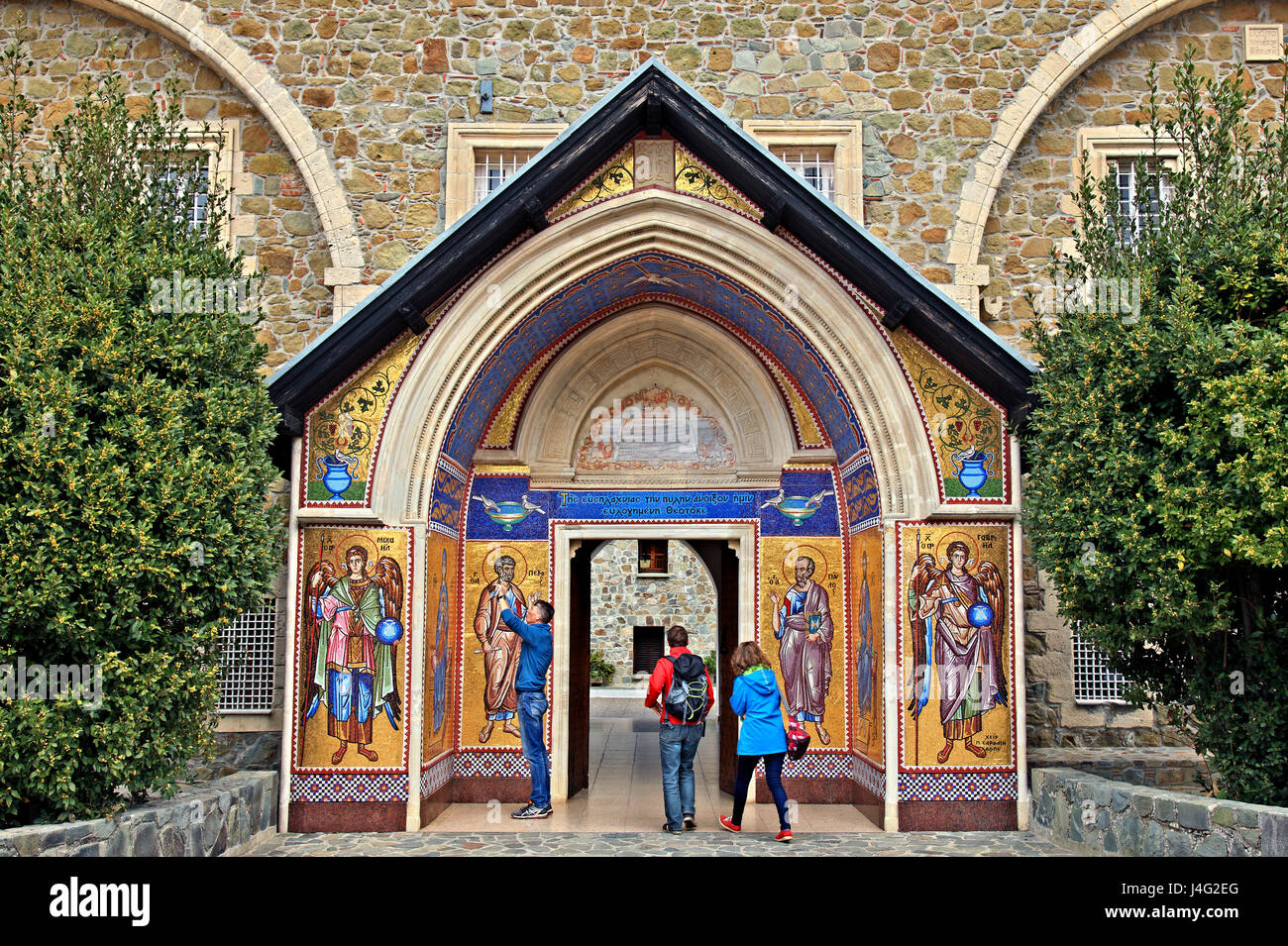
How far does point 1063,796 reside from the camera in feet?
25.3

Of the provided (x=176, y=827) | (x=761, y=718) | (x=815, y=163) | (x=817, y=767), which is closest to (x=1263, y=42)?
(x=815, y=163)

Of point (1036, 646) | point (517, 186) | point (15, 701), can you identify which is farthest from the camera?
point (1036, 646)

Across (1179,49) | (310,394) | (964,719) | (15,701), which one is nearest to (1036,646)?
(964,719)

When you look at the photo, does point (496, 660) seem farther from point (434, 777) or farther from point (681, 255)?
point (681, 255)

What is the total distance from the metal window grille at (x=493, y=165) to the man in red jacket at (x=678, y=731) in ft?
18.5

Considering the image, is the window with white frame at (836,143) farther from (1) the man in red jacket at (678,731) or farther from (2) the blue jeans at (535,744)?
(2) the blue jeans at (535,744)

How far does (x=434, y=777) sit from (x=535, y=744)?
0.94 meters

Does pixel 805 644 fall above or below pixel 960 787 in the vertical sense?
above

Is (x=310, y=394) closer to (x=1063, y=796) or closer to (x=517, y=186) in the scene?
(x=517, y=186)

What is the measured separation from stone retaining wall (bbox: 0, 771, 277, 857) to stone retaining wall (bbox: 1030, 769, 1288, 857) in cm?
626

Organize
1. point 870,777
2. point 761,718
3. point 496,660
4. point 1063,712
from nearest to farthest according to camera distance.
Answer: point 761,718, point 870,777, point 496,660, point 1063,712

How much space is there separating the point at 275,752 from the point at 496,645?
294 centimetres

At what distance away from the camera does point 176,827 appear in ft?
21.7

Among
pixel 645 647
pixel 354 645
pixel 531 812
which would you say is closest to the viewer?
pixel 354 645
